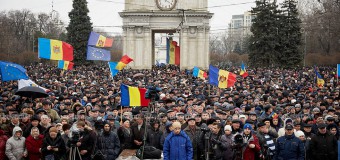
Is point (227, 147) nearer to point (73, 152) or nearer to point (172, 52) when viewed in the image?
point (73, 152)

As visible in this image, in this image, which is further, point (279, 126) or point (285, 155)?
point (279, 126)

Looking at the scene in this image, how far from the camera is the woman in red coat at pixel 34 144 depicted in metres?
11.4

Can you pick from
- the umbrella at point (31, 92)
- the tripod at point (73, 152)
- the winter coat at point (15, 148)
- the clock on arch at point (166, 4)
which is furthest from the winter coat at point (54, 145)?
Answer: the clock on arch at point (166, 4)

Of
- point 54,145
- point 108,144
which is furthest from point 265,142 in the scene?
point 54,145

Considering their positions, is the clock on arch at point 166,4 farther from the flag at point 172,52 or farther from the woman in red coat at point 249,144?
the woman in red coat at point 249,144

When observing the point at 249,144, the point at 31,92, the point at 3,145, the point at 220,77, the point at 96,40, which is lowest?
the point at 3,145

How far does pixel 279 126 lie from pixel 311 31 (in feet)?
195

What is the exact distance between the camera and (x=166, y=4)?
5512 cm

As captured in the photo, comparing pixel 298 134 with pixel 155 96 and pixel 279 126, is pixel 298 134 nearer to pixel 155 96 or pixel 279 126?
pixel 279 126

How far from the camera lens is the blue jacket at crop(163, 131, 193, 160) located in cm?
1051

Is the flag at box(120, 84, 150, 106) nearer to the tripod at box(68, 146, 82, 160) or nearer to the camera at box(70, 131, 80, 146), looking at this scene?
the tripod at box(68, 146, 82, 160)

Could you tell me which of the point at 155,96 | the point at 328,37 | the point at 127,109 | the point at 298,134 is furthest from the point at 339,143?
the point at 328,37

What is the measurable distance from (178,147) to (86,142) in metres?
2.24

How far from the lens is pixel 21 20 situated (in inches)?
3415
